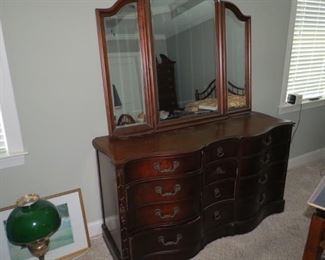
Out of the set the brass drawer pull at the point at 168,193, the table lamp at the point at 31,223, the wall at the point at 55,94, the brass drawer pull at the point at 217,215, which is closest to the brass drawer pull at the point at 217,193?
the brass drawer pull at the point at 217,215

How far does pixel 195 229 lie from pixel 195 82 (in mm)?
1125

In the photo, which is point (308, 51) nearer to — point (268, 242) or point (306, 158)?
point (306, 158)

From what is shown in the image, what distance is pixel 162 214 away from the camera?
1659 millimetres

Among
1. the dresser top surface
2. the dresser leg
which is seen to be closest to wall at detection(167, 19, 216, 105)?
the dresser top surface

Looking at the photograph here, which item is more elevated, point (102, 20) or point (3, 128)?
point (102, 20)

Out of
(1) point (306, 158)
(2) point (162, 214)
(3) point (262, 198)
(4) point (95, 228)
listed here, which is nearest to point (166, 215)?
(2) point (162, 214)

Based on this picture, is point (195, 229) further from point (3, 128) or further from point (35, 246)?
point (3, 128)

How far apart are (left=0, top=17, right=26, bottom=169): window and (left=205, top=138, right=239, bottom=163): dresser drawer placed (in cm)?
121

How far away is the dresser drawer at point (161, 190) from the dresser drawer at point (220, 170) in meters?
0.12

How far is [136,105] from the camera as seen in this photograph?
1.88m

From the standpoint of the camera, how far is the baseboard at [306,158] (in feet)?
10.2

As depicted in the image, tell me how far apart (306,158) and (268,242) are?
5.56ft

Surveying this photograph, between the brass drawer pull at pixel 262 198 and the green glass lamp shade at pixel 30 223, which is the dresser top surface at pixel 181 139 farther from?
the brass drawer pull at pixel 262 198

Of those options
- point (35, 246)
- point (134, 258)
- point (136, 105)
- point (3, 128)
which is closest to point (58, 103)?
point (3, 128)
